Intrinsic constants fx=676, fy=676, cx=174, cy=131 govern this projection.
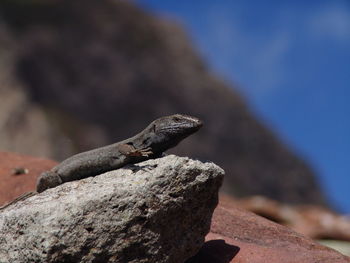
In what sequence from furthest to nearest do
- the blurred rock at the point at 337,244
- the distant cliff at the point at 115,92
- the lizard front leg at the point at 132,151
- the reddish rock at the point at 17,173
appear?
the distant cliff at the point at 115,92 < the blurred rock at the point at 337,244 < the reddish rock at the point at 17,173 < the lizard front leg at the point at 132,151

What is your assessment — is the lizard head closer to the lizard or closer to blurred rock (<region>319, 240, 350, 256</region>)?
the lizard

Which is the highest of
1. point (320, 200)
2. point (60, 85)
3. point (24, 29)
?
point (24, 29)

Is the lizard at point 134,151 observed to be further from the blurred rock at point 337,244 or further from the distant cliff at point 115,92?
the distant cliff at point 115,92

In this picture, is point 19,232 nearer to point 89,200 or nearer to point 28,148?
point 89,200

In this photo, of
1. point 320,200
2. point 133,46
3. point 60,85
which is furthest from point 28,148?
point 320,200

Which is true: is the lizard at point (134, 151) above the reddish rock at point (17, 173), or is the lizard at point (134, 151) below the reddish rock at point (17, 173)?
above

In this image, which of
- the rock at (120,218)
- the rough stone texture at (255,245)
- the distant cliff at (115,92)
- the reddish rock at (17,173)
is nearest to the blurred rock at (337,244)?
the rough stone texture at (255,245)

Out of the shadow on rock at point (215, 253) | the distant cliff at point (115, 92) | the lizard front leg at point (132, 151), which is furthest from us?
the distant cliff at point (115, 92)
